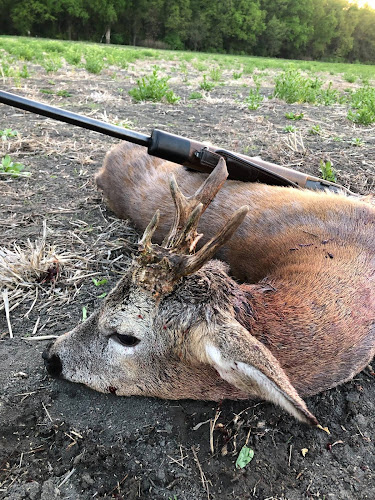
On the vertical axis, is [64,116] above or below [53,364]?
above

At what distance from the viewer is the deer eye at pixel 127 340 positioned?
2.27 meters

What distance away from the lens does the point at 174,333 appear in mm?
2139

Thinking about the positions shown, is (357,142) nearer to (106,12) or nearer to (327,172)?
(327,172)

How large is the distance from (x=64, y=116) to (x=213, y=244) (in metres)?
1.73

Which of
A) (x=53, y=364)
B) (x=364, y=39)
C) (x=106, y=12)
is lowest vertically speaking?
(x=53, y=364)

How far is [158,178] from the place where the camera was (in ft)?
13.1

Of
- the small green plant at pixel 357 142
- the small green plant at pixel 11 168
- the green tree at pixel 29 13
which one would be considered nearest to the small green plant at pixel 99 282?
the small green plant at pixel 11 168

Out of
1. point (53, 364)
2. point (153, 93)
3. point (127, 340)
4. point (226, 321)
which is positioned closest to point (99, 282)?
point (53, 364)

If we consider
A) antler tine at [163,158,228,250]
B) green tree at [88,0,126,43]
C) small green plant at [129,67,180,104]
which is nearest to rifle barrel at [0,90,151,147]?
antler tine at [163,158,228,250]

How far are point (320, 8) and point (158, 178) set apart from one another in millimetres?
83859

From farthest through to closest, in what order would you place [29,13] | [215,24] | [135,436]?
[215,24] < [29,13] < [135,436]

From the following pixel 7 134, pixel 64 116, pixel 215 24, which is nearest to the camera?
pixel 64 116

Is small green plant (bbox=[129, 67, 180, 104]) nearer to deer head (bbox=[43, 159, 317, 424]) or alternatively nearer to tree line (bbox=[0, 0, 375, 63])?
deer head (bbox=[43, 159, 317, 424])

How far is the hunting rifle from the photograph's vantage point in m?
2.94
